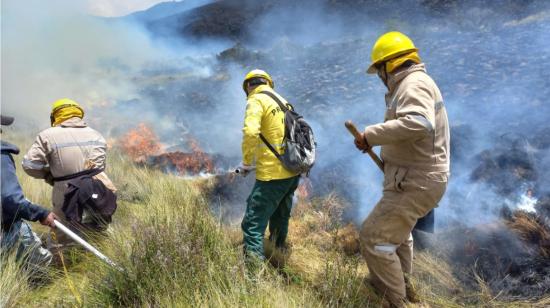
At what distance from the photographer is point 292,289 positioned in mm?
2533

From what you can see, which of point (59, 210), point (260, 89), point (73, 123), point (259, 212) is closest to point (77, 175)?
point (59, 210)

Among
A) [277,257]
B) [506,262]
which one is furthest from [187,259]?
[506,262]

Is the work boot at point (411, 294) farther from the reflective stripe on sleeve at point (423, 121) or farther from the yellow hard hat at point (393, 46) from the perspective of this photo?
the yellow hard hat at point (393, 46)

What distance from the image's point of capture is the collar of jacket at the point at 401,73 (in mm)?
2420

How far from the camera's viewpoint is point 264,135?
10.00ft

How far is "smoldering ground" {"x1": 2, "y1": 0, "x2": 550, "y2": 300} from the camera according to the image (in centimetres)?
448

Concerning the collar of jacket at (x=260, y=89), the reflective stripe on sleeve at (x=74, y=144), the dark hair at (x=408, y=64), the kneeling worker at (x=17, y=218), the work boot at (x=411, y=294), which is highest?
the dark hair at (x=408, y=64)

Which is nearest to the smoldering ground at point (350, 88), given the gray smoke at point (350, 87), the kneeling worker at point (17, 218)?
the gray smoke at point (350, 87)

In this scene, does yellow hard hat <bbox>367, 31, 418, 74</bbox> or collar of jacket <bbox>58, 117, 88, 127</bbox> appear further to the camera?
collar of jacket <bbox>58, 117, 88, 127</bbox>

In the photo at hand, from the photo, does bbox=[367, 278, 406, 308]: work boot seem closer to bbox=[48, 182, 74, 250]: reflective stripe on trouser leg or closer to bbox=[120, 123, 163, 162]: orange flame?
bbox=[48, 182, 74, 250]: reflective stripe on trouser leg

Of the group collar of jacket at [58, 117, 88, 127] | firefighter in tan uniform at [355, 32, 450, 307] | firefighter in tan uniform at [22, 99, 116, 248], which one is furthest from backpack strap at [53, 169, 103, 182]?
firefighter in tan uniform at [355, 32, 450, 307]

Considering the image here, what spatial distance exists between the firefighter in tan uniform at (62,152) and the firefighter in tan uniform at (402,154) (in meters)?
2.39

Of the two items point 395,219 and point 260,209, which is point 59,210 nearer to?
point 260,209

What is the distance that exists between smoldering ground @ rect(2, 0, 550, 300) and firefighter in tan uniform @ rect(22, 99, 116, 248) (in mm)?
2246
